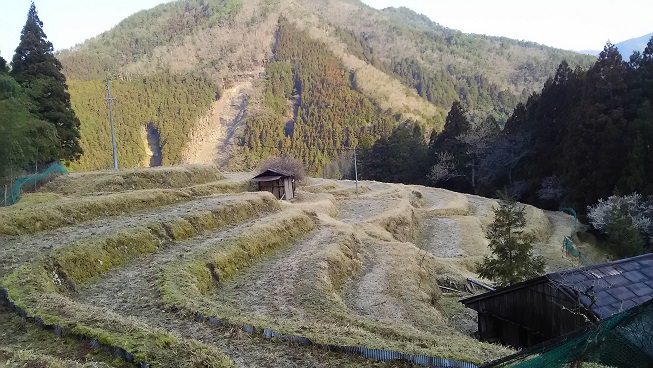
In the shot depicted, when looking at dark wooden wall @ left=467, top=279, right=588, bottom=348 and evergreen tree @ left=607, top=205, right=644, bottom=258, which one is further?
evergreen tree @ left=607, top=205, right=644, bottom=258

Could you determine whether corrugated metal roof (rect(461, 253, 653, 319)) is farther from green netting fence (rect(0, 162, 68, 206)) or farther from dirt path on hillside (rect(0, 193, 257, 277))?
green netting fence (rect(0, 162, 68, 206))

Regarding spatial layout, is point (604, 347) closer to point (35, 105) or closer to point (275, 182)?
point (275, 182)

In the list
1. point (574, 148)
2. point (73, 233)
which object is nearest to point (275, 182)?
point (73, 233)

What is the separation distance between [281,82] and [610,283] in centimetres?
14431

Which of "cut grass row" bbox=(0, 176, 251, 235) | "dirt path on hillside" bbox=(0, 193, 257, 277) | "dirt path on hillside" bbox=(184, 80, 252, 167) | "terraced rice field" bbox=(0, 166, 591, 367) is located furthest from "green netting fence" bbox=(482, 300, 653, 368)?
"dirt path on hillside" bbox=(184, 80, 252, 167)

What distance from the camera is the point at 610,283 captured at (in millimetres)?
12211

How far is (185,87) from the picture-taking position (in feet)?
439

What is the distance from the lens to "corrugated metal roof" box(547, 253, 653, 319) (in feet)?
37.7

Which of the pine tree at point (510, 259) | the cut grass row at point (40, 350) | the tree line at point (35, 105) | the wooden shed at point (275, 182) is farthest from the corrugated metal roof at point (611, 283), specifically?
the wooden shed at point (275, 182)

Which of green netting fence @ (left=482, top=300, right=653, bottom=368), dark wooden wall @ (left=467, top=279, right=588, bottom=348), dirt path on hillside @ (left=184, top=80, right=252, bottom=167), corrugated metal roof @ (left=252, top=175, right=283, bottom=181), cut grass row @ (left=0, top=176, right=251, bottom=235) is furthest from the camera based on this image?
dirt path on hillside @ (left=184, top=80, right=252, bottom=167)

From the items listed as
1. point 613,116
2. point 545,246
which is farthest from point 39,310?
point 613,116

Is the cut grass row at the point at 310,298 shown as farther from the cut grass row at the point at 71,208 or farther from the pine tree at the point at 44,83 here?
the pine tree at the point at 44,83

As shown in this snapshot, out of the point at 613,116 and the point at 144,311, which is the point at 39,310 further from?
the point at 613,116

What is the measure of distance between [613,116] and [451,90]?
130m
